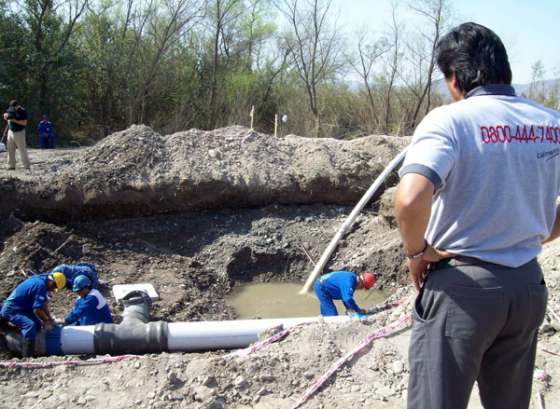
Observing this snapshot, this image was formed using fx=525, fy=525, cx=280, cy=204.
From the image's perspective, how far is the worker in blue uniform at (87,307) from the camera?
209 inches

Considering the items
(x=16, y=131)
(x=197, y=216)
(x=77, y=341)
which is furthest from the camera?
(x=16, y=131)

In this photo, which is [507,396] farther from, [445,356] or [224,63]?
[224,63]

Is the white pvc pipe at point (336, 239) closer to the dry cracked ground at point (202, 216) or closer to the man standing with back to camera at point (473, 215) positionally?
the dry cracked ground at point (202, 216)

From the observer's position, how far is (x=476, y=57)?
1825mm

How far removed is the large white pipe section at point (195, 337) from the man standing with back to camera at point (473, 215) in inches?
115

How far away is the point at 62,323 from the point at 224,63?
21050mm

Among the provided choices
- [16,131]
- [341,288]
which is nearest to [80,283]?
[341,288]

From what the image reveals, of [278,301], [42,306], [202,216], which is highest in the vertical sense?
[202,216]

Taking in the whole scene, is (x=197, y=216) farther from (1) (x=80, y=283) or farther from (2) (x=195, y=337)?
(2) (x=195, y=337)

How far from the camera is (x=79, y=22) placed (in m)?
21.7

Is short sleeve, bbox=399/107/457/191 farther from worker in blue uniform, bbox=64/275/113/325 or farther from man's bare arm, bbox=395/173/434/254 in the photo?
worker in blue uniform, bbox=64/275/113/325

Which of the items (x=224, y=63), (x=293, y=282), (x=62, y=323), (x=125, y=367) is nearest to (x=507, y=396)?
(x=125, y=367)

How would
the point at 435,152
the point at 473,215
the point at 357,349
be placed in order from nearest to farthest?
the point at 435,152
the point at 473,215
the point at 357,349

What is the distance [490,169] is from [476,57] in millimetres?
406
